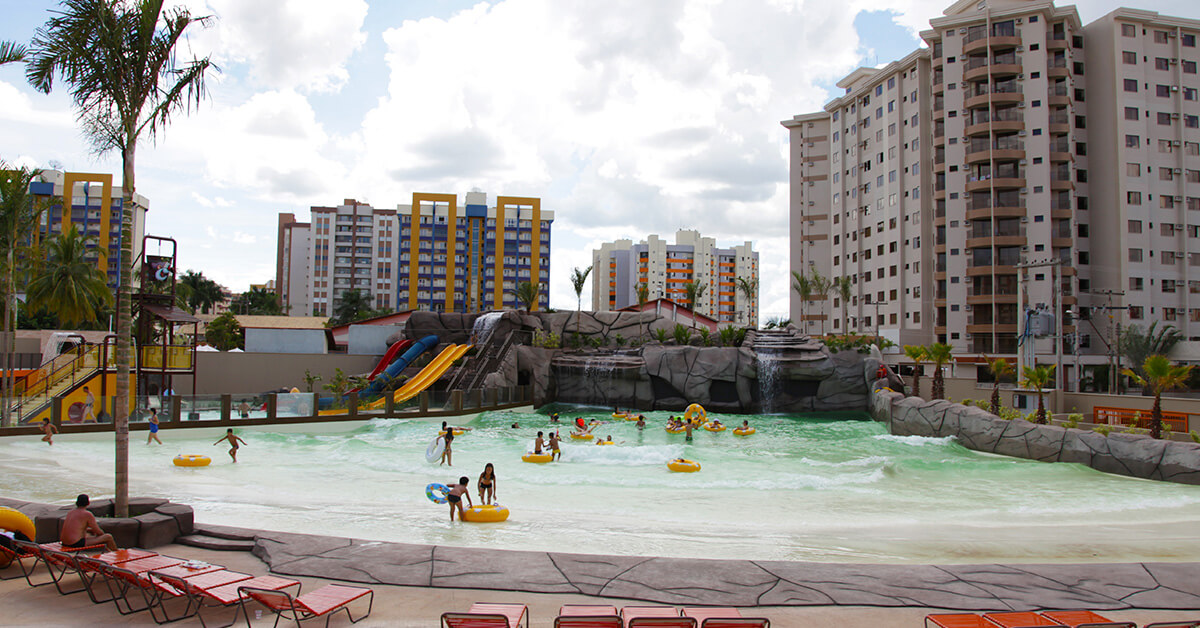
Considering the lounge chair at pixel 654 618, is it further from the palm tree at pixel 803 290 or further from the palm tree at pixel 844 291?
the palm tree at pixel 803 290

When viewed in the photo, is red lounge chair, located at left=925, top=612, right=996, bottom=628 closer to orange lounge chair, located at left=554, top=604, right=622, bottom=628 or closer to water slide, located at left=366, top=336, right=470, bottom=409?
orange lounge chair, located at left=554, top=604, right=622, bottom=628

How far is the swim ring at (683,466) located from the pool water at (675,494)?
277 millimetres

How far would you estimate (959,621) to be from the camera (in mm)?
6176

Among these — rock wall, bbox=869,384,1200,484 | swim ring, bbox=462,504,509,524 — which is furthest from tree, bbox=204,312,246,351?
swim ring, bbox=462,504,509,524

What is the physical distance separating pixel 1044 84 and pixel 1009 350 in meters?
21.1

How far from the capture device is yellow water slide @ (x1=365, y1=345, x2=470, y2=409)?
35.5 meters

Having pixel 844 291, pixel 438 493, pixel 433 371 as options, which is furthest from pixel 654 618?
pixel 844 291

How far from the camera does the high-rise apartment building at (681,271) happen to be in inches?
5320

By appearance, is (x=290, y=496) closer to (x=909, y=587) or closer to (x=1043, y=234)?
(x=909, y=587)

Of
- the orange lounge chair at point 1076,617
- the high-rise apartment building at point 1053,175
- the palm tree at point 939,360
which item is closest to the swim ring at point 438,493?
the orange lounge chair at point 1076,617

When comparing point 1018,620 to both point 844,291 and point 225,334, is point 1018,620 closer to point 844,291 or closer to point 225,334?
point 844,291

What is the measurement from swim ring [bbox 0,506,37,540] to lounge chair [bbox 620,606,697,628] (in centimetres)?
689

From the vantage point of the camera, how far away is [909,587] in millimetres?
7238

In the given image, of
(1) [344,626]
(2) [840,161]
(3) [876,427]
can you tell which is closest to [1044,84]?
(2) [840,161]
